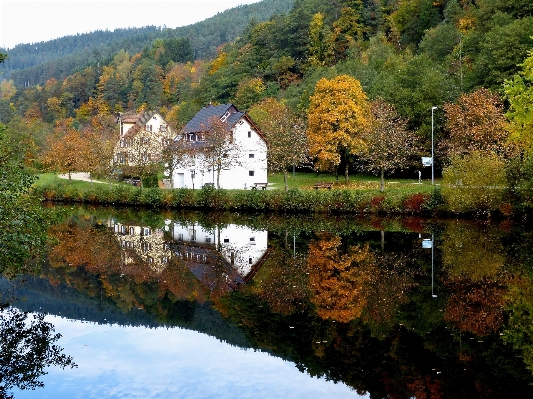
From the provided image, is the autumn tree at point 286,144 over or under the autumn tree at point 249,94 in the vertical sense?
under

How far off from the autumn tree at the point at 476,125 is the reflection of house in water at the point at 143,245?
23.3m

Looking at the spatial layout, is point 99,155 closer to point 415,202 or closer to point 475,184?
point 415,202

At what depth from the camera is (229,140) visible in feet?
176

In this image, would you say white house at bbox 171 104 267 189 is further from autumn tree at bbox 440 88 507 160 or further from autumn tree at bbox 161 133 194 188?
autumn tree at bbox 440 88 507 160

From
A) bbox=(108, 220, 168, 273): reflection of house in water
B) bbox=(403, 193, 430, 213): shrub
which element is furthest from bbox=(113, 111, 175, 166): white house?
bbox=(403, 193, 430, 213): shrub

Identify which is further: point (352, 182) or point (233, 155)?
point (233, 155)

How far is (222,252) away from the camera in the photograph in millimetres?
30156

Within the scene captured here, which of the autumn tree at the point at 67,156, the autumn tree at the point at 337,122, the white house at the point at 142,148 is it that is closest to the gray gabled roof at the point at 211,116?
the white house at the point at 142,148

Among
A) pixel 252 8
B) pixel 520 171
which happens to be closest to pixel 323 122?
pixel 520 171

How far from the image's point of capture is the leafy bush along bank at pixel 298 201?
137 ft

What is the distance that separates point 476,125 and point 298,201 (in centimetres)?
1528

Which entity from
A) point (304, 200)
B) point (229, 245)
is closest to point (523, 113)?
point (304, 200)

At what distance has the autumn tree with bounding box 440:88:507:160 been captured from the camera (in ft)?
150

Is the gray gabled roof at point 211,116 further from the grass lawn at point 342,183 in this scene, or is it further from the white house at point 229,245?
the white house at point 229,245
